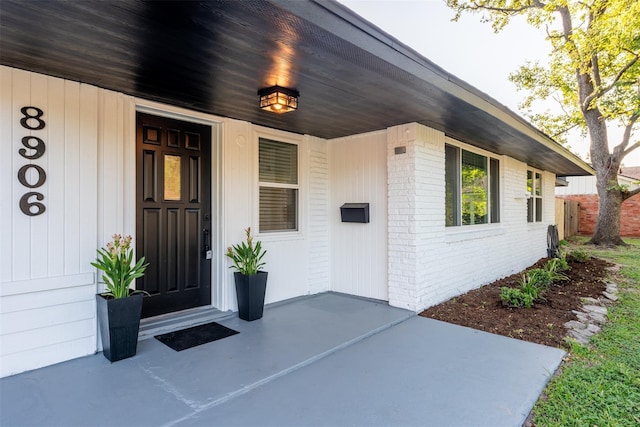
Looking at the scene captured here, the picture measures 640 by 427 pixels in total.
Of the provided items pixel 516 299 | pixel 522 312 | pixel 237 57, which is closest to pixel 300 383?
pixel 237 57

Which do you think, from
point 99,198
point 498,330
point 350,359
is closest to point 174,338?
point 99,198

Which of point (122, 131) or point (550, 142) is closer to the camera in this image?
point (122, 131)

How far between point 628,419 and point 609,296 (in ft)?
12.2

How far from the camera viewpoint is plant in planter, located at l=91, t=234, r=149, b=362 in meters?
2.80

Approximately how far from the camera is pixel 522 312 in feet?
14.1

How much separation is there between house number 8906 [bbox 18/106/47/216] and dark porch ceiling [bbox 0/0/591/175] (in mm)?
356

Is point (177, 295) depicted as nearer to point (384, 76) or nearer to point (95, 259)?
point (95, 259)

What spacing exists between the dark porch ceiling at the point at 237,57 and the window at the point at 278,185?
674mm

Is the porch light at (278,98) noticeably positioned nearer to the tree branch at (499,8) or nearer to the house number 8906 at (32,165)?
the house number 8906 at (32,165)

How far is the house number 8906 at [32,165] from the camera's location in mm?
2684

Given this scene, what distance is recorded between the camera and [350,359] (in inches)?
118

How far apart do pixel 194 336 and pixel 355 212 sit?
2.61 m

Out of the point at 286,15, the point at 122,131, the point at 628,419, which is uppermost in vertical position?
the point at 286,15

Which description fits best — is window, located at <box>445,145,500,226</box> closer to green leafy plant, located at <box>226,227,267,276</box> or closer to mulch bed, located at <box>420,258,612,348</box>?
mulch bed, located at <box>420,258,612,348</box>
